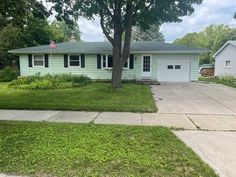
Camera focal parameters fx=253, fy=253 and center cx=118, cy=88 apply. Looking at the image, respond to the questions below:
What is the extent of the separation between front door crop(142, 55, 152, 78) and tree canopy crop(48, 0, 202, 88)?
191 inches

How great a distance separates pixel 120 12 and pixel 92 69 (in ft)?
24.7

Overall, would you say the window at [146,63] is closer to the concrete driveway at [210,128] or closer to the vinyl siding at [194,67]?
the vinyl siding at [194,67]

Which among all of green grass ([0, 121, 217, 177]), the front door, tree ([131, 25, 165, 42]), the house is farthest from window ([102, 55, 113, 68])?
tree ([131, 25, 165, 42])

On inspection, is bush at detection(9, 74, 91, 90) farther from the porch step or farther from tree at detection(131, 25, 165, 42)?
A: tree at detection(131, 25, 165, 42)

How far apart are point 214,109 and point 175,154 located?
5.35 metres

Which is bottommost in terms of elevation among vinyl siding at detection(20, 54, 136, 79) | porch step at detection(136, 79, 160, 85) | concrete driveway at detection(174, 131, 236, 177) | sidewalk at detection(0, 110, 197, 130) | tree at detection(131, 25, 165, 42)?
concrete driveway at detection(174, 131, 236, 177)

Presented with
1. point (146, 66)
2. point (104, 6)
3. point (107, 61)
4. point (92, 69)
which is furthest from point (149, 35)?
point (104, 6)

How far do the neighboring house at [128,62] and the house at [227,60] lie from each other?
8114 mm

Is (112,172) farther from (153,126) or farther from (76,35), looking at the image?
(76,35)

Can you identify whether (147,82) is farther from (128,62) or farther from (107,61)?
(107,61)

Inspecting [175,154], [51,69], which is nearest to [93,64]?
[51,69]

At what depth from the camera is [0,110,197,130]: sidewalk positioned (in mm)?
7270

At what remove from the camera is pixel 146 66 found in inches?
800

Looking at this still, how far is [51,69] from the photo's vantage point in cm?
2112
